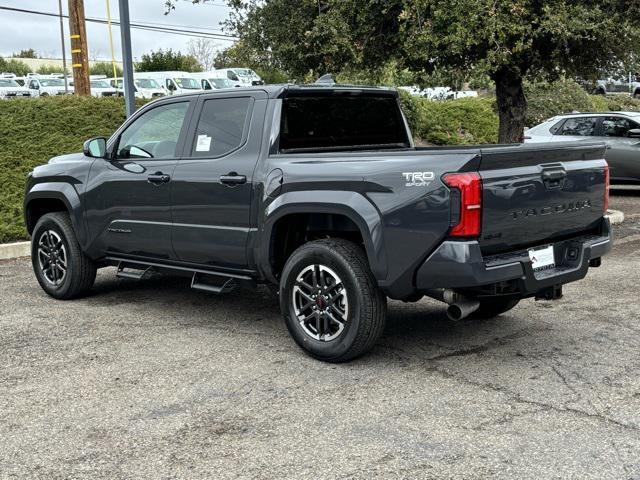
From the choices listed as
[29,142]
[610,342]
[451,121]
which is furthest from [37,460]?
[451,121]

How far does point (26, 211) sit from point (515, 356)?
4943mm

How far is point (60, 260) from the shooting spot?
7.28 meters

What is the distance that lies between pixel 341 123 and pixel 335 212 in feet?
4.31

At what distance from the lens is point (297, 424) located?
4.15 meters

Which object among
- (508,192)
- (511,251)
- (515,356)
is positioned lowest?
(515,356)

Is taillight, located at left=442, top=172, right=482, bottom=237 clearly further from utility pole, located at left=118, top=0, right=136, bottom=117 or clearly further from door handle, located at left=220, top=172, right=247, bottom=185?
utility pole, located at left=118, top=0, right=136, bottom=117

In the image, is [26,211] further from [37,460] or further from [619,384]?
[619,384]

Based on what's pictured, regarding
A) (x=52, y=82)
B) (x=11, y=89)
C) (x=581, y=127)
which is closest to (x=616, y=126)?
(x=581, y=127)

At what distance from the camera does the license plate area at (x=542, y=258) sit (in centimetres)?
489

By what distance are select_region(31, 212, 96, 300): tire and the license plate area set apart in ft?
13.6

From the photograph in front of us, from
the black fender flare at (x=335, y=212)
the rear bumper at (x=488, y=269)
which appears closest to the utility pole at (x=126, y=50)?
the black fender flare at (x=335, y=212)

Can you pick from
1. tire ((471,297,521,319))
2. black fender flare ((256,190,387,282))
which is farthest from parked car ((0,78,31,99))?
tire ((471,297,521,319))

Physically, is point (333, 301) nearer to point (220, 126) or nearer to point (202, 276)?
point (202, 276)

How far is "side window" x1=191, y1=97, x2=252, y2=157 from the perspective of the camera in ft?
19.2
